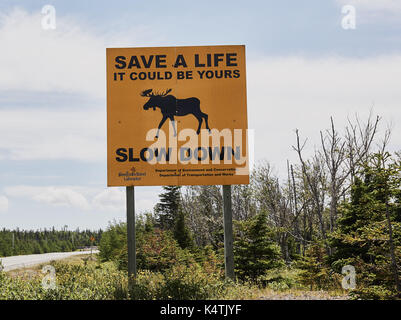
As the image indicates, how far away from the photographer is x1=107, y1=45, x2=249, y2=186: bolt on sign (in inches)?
346

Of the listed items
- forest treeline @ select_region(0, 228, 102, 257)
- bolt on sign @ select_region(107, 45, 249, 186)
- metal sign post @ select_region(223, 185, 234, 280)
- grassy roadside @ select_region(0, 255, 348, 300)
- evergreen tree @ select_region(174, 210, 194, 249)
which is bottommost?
forest treeline @ select_region(0, 228, 102, 257)

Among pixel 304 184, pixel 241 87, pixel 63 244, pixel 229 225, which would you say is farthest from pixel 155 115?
pixel 63 244

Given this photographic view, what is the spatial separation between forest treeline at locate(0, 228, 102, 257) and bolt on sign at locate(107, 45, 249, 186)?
37787 millimetres

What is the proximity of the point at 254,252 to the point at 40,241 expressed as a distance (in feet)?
177

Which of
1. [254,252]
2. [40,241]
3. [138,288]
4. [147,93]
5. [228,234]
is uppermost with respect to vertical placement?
[147,93]

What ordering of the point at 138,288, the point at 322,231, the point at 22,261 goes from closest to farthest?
the point at 138,288 < the point at 322,231 < the point at 22,261

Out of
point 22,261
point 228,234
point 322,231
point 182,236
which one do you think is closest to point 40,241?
point 22,261

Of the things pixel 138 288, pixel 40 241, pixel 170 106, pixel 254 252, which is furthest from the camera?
pixel 40 241

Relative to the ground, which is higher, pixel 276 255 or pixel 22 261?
pixel 276 255

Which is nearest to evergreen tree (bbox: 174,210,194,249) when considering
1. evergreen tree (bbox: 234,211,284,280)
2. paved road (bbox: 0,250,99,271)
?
paved road (bbox: 0,250,99,271)

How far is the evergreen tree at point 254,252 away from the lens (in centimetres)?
1380

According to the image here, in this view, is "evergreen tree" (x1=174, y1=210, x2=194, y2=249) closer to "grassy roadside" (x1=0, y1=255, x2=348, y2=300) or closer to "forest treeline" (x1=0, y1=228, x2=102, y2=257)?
"grassy roadside" (x1=0, y1=255, x2=348, y2=300)

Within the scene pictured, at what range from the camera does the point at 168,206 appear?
39719 mm

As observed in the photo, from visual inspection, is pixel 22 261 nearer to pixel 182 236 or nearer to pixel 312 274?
pixel 182 236
